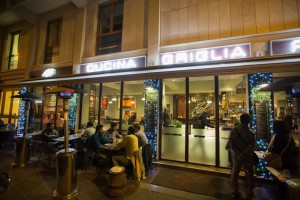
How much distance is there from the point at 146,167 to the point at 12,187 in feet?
11.9

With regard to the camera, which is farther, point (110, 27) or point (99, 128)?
point (110, 27)

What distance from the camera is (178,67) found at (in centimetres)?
604

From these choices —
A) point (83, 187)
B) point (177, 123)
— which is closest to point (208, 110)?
point (177, 123)

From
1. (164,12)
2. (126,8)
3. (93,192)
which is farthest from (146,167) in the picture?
(126,8)

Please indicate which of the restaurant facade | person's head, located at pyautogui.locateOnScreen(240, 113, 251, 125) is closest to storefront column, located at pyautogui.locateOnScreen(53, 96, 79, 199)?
the restaurant facade

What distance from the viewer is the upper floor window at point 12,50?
1204 cm

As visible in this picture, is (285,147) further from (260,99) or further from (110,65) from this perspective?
(110,65)

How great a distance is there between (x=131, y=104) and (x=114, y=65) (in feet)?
6.42

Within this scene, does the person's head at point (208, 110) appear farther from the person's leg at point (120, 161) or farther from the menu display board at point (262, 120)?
the person's leg at point (120, 161)

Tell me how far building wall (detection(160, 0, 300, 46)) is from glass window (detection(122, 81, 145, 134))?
7.41 ft

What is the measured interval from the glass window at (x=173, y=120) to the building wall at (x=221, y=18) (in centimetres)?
186

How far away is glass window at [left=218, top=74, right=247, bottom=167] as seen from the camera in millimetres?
5922

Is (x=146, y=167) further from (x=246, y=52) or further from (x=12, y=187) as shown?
(x=246, y=52)

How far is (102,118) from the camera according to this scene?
827 centimetres
